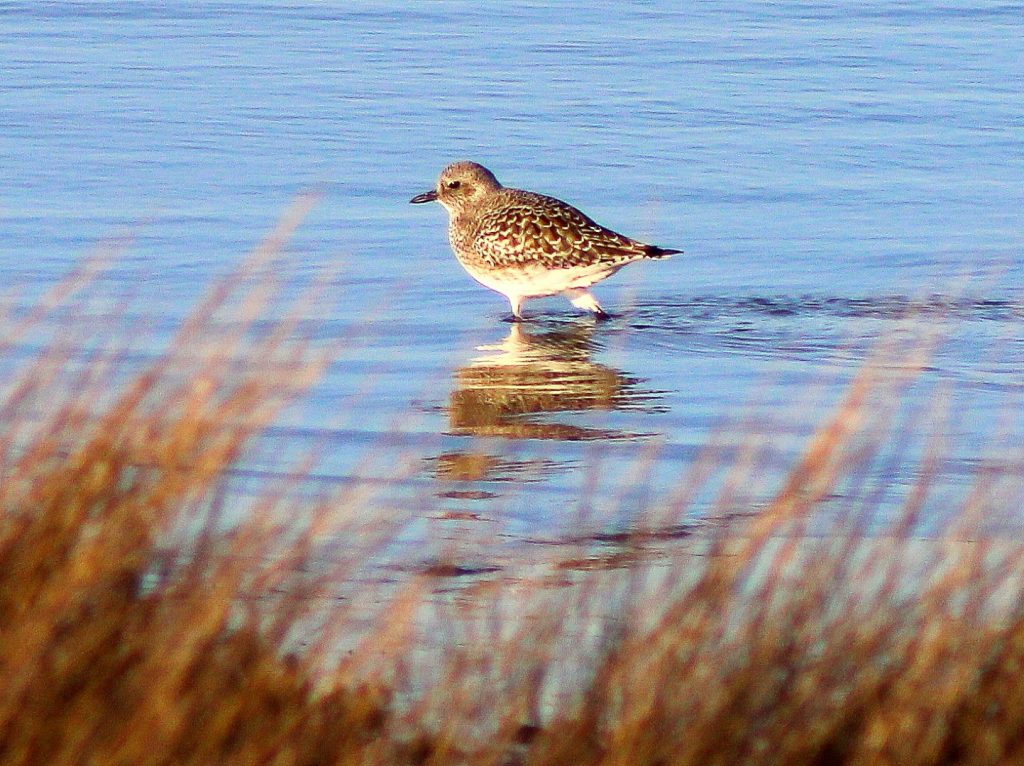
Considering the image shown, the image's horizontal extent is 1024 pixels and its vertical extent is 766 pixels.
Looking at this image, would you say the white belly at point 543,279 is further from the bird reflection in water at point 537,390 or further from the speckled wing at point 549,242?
Result: the bird reflection in water at point 537,390

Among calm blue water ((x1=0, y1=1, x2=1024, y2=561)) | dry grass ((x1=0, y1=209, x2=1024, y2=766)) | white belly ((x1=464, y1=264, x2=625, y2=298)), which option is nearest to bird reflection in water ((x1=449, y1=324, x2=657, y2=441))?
calm blue water ((x1=0, y1=1, x2=1024, y2=561))

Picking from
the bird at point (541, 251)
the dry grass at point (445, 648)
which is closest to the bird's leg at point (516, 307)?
the bird at point (541, 251)

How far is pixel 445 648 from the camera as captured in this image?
4465mm

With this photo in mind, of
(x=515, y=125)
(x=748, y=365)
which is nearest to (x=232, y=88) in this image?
(x=515, y=125)

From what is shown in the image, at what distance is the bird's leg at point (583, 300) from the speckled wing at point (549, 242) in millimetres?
396

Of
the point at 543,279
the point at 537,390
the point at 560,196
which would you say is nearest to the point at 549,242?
the point at 543,279

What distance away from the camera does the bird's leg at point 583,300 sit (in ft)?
42.6

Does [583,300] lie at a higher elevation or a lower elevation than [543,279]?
lower

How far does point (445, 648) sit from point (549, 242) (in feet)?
27.4

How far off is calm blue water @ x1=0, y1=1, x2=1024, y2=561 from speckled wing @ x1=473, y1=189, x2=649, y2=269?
283 mm

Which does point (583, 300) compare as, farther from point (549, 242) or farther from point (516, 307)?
point (549, 242)

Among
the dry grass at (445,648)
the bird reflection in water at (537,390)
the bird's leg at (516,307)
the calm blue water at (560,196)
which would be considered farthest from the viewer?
the bird's leg at (516,307)

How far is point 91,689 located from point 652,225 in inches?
485

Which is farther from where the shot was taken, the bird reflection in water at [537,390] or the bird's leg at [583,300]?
the bird's leg at [583,300]
